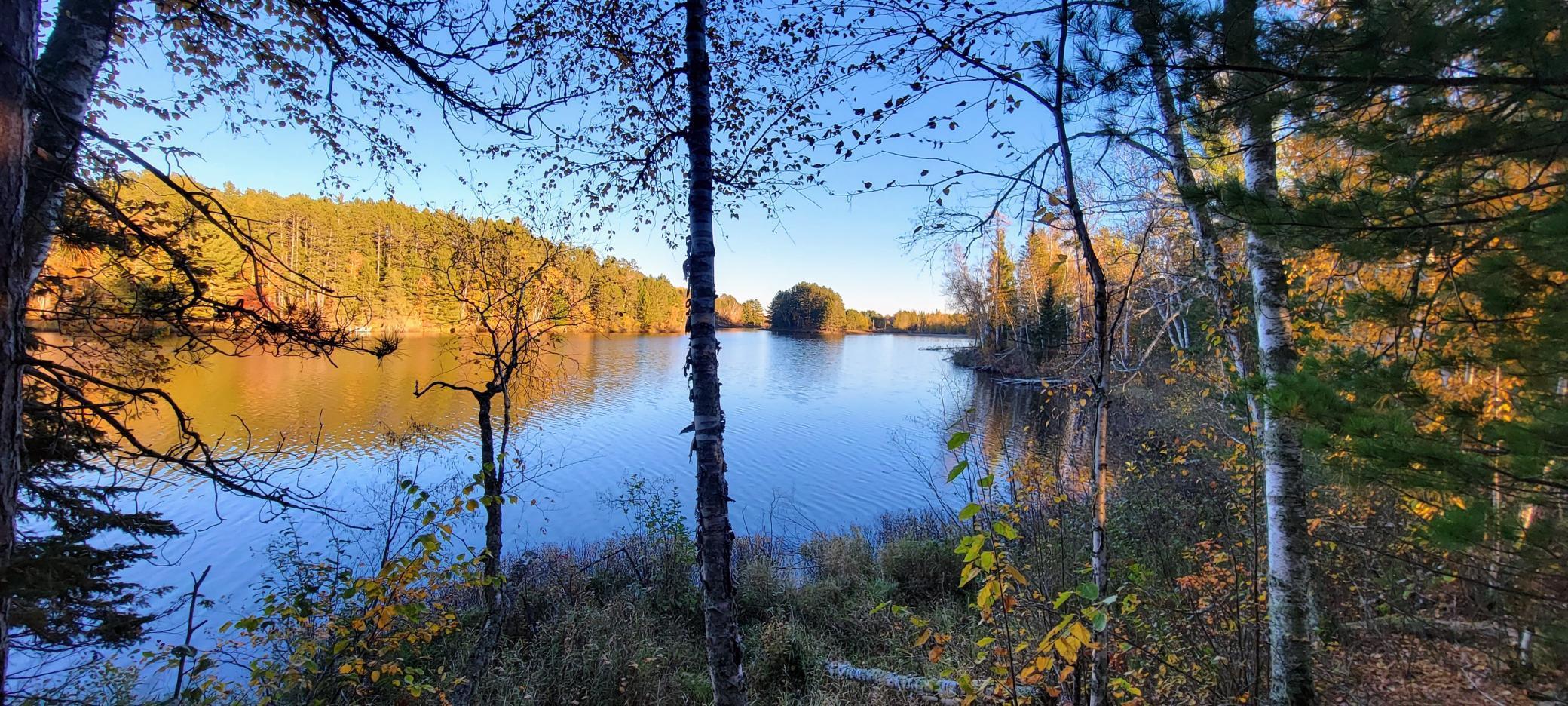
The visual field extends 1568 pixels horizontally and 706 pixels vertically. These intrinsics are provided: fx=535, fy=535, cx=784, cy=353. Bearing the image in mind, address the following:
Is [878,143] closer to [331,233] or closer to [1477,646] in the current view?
[1477,646]

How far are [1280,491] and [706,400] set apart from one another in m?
3.34

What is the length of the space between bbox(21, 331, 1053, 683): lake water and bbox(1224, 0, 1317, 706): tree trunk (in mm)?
1998

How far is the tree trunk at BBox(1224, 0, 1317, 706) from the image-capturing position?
2979 millimetres

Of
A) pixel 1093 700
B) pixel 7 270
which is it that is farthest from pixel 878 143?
pixel 7 270

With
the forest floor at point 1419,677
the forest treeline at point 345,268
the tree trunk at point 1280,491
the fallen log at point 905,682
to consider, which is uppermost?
the forest treeline at point 345,268

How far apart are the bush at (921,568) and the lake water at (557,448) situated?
79 centimetres

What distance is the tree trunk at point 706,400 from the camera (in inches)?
98.9

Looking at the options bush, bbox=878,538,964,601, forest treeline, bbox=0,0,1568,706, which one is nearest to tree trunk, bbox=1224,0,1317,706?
forest treeline, bbox=0,0,1568,706

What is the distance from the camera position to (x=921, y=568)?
8688 millimetres

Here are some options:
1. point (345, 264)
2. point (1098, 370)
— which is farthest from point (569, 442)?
point (345, 264)

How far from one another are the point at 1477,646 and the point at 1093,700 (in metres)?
4.68

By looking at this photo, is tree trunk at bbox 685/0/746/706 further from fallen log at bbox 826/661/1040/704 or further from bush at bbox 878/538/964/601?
bush at bbox 878/538/964/601

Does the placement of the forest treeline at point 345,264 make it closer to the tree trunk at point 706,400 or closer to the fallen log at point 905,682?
the tree trunk at point 706,400

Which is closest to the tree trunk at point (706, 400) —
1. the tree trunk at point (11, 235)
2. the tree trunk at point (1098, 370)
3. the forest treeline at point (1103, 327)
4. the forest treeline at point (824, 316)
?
the forest treeline at point (1103, 327)
